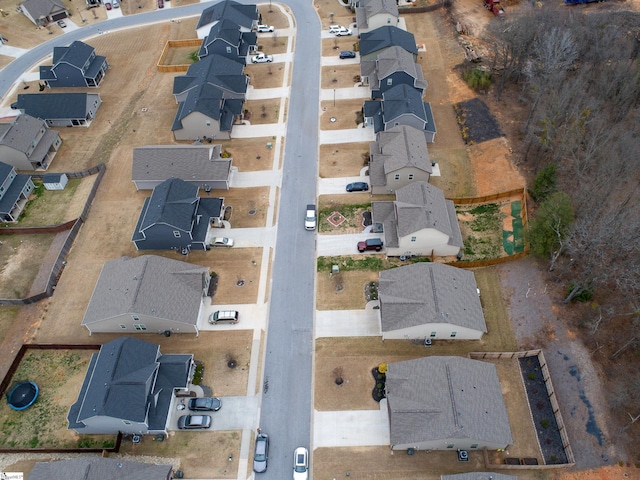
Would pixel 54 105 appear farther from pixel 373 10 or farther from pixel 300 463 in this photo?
pixel 300 463

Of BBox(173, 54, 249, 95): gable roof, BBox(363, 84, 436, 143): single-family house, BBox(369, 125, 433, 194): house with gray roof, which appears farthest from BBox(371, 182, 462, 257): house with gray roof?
BBox(173, 54, 249, 95): gable roof

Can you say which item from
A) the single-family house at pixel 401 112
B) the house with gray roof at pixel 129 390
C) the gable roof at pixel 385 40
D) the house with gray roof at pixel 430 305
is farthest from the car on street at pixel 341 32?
the house with gray roof at pixel 129 390

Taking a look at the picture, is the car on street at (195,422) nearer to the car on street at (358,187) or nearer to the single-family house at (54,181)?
the car on street at (358,187)

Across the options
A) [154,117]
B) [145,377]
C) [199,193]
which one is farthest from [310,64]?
[145,377]

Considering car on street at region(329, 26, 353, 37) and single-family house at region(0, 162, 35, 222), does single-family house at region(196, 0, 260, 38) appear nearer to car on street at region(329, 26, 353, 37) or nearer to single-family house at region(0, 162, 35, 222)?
car on street at region(329, 26, 353, 37)

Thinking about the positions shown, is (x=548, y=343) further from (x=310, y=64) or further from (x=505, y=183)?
(x=310, y=64)

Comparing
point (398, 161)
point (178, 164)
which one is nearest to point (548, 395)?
point (398, 161)
